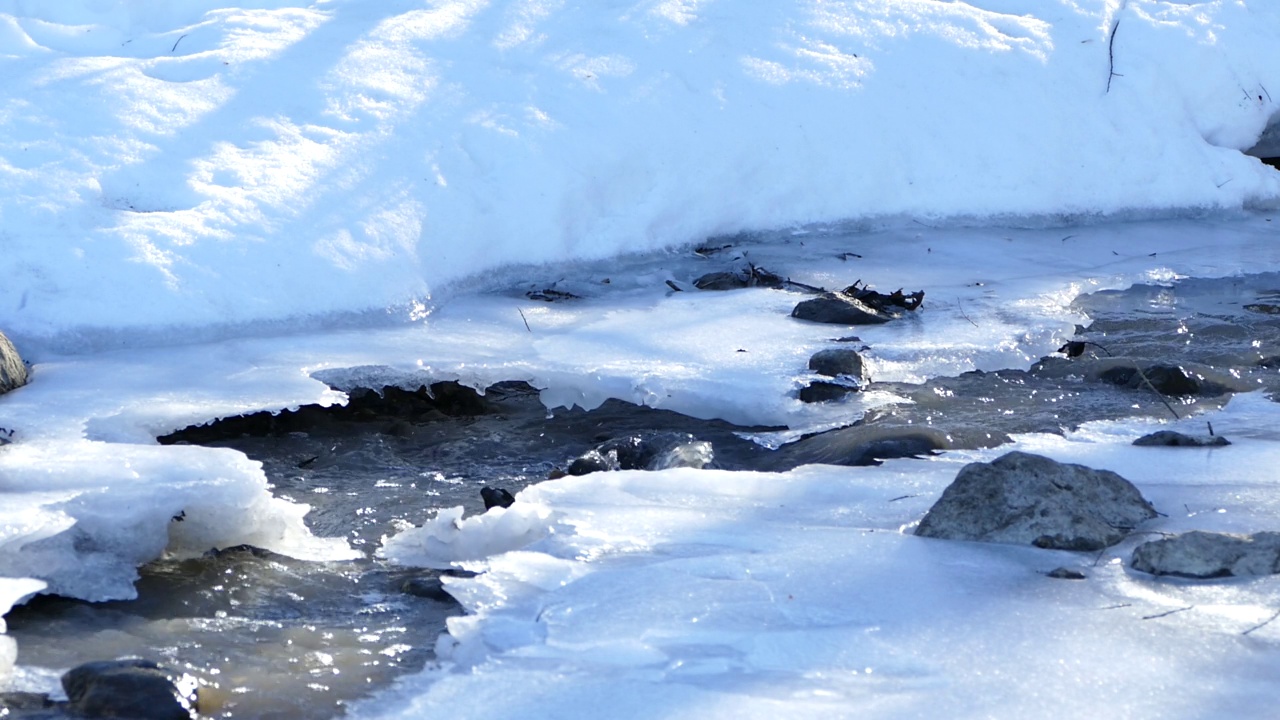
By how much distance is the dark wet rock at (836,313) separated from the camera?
5.33 metres

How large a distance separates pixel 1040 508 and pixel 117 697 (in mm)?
2065

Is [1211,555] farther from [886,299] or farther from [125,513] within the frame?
[886,299]

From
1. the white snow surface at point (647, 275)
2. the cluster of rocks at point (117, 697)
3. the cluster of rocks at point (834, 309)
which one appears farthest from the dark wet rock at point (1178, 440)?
the cluster of rocks at point (117, 697)

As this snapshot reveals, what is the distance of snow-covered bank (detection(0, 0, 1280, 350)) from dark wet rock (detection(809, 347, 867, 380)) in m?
1.55

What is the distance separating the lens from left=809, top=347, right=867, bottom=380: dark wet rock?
4641mm

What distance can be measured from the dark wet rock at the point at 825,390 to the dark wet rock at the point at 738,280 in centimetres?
127

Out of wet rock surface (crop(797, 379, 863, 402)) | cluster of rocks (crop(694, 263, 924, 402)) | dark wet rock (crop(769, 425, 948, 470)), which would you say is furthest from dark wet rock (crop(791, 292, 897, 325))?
dark wet rock (crop(769, 425, 948, 470))

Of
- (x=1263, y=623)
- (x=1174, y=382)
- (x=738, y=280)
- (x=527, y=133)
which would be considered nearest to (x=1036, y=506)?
(x=1263, y=623)

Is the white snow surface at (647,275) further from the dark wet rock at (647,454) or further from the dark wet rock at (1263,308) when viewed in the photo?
the dark wet rock at (1263,308)

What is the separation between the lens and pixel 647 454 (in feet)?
13.1

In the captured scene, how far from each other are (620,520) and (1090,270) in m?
3.90

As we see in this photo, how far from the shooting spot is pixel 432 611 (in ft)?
9.91

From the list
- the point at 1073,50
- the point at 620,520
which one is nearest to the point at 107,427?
the point at 620,520

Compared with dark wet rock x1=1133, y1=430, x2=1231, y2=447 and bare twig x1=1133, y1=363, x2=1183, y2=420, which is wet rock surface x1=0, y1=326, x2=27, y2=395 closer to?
dark wet rock x1=1133, y1=430, x2=1231, y2=447
